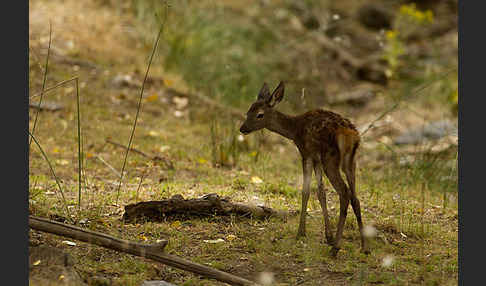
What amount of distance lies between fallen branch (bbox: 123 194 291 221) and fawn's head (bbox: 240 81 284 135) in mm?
756

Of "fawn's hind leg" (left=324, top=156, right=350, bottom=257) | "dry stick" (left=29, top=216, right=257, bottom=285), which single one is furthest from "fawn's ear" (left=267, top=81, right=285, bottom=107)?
"dry stick" (left=29, top=216, right=257, bottom=285)

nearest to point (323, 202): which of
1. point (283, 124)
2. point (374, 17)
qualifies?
point (283, 124)

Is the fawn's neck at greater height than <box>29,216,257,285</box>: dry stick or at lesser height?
greater

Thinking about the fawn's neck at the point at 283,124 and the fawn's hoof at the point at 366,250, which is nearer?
the fawn's hoof at the point at 366,250

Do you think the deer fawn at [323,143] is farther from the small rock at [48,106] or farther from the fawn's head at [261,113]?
the small rock at [48,106]

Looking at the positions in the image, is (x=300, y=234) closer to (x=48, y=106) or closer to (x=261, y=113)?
(x=261, y=113)

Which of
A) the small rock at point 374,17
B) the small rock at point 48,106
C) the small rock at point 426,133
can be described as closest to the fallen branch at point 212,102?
the small rock at point 48,106

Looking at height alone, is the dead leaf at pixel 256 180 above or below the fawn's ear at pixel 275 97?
below

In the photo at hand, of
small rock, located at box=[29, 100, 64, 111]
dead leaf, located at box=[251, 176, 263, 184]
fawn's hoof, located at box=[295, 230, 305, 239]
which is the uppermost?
small rock, located at box=[29, 100, 64, 111]

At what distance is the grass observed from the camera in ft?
16.0

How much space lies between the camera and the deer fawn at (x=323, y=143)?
4.95 meters

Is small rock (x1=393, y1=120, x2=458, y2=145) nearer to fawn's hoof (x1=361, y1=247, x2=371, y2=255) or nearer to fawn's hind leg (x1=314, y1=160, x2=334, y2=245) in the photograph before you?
fawn's hind leg (x1=314, y1=160, x2=334, y2=245)

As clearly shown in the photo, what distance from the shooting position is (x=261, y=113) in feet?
18.0

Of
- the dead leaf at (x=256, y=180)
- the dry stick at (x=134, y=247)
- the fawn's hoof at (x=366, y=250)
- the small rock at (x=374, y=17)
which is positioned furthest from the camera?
the small rock at (x=374, y=17)
